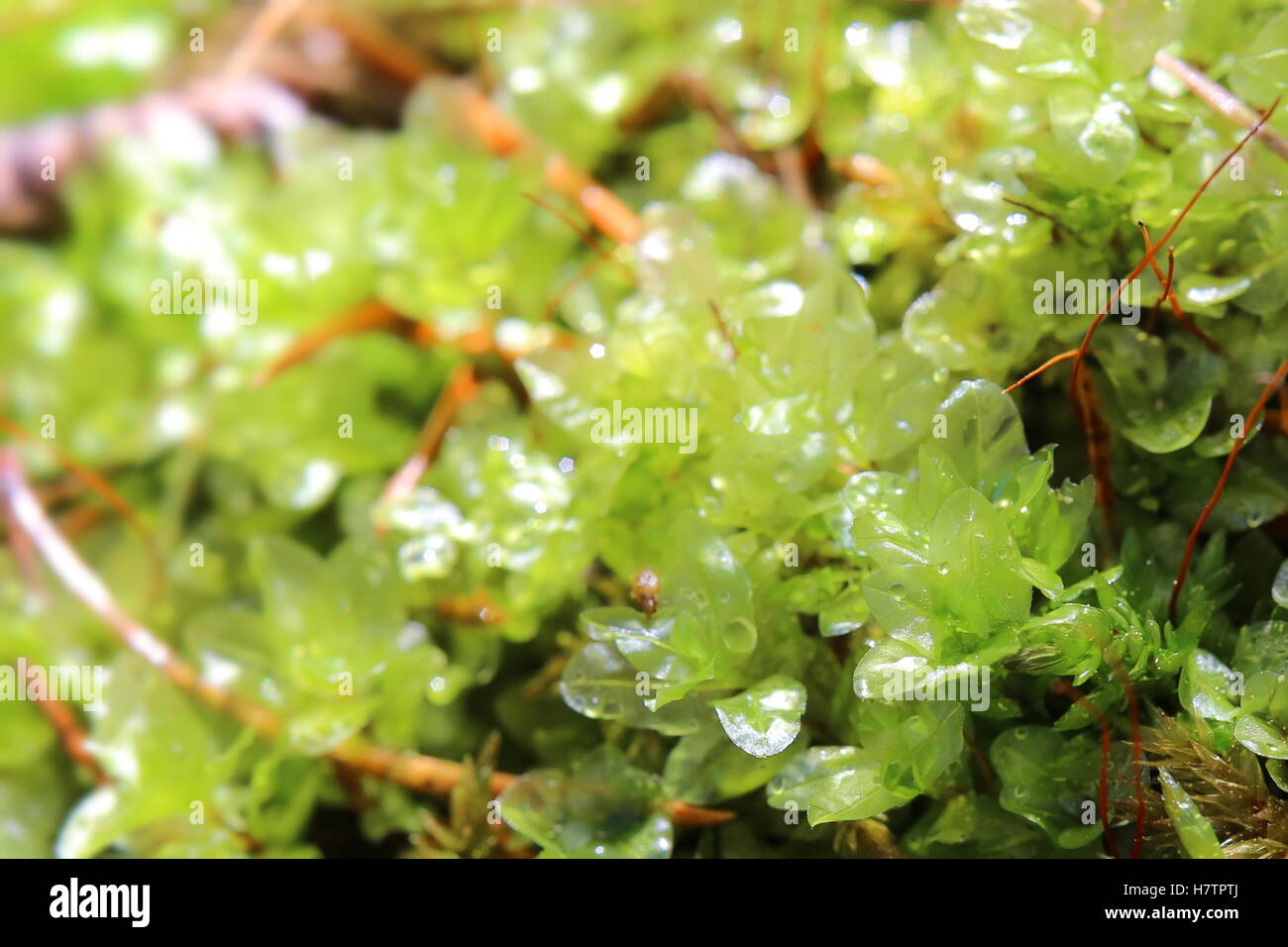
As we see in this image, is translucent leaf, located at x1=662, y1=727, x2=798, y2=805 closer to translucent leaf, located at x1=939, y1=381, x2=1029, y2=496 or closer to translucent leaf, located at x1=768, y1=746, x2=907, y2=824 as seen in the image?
translucent leaf, located at x1=768, y1=746, x2=907, y2=824

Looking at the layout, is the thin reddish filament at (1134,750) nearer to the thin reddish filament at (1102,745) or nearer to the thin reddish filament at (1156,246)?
the thin reddish filament at (1102,745)

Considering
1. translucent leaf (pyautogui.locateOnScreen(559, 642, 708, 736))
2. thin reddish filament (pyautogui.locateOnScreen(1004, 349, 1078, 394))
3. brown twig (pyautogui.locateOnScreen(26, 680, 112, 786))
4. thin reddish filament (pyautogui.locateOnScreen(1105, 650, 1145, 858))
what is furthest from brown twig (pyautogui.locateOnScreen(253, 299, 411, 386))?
thin reddish filament (pyautogui.locateOnScreen(1105, 650, 1145, 858))

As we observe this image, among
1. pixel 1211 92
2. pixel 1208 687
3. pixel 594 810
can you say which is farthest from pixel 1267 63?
pixel 594 810

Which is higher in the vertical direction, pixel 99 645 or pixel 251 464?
pixel 251 464

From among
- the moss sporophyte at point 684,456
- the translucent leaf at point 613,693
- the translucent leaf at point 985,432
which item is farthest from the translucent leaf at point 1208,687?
the translucent leaf at point 613,693

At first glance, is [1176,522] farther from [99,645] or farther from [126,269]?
[126,269]

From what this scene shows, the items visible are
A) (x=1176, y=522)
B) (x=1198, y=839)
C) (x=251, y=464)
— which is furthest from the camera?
(x=251, y=464)

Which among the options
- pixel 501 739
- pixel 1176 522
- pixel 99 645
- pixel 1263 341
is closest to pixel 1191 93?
pixel 1263 341

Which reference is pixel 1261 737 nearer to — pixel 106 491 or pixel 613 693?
pixel 613 693
